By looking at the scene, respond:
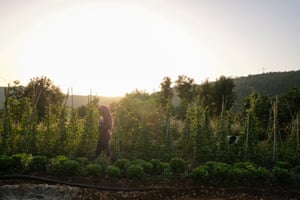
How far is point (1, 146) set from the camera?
7.57m

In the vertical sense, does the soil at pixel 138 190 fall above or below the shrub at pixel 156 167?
below

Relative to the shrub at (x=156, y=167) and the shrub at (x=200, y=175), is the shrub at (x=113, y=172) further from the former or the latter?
the shrub at (x=200, y=175)

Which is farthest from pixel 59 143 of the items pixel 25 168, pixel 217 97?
pixel 217 97

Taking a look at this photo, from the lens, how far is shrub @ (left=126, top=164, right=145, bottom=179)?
631 cm

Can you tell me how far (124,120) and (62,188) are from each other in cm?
402

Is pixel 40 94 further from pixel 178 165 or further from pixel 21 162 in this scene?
pixel 178 165

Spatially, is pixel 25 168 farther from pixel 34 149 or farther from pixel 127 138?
pixel 127 138

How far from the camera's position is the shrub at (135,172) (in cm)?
631

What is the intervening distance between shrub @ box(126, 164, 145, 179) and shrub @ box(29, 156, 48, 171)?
2091 millimetres

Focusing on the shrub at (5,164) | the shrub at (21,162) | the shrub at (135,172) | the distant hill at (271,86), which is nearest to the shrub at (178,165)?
the shrub at (135,172)

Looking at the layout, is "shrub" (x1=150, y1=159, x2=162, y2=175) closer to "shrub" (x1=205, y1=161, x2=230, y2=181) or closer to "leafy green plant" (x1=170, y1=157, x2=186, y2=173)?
"leafy green plant" (x1=170, y1=157, x2=186, y2=173)

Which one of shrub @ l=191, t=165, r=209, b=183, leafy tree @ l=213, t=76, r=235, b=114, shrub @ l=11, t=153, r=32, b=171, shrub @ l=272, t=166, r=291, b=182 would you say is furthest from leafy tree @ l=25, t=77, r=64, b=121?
leafy tree @ l=213, t=76, r=235, b=114

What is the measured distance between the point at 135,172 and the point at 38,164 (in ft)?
7.88

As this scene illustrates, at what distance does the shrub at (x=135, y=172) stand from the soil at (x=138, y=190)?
0.14m
